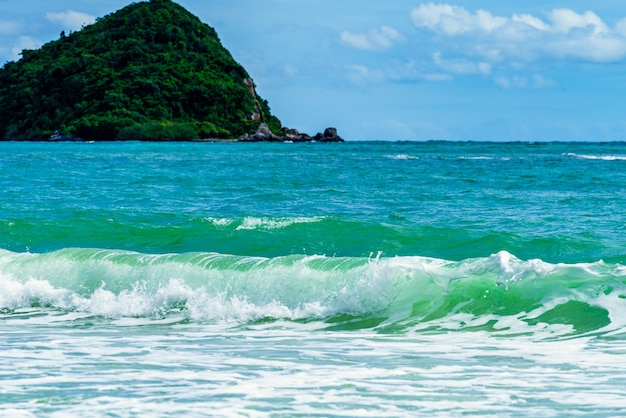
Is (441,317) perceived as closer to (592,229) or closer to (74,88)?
(592,229)

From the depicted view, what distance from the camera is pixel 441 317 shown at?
29.5ft

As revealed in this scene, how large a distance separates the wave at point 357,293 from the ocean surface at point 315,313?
0.08 ft

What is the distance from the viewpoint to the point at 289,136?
133625mm

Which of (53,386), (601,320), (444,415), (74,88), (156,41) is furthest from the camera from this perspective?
(156,41)

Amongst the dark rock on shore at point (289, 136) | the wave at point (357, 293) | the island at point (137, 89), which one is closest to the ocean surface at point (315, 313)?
the wave at point (357, 293)

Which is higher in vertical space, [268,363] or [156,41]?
[156,41]

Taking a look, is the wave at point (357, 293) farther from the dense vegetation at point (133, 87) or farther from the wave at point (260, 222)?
the dense vegetation at point (133, 87)

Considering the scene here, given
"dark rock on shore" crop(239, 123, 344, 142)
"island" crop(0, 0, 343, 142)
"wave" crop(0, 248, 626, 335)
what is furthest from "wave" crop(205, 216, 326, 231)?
"dark rock on shore" crop(239, 123, 344, 142)

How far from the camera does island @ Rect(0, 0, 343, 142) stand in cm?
11900

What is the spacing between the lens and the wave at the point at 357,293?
8.77 meters

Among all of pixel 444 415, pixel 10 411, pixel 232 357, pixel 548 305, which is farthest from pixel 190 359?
pixel 548 305

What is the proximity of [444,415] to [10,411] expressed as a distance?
2635 millimetres

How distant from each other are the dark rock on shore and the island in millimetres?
140

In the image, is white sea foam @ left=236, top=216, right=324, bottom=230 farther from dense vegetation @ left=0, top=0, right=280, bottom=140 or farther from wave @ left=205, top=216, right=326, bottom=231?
dense vegetation @ left=0, top=0, right=280, bottom=140
